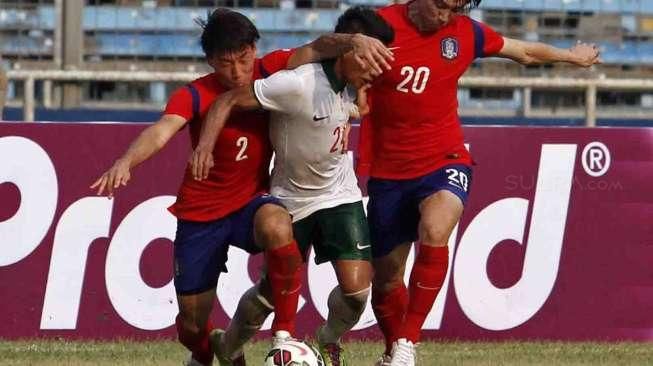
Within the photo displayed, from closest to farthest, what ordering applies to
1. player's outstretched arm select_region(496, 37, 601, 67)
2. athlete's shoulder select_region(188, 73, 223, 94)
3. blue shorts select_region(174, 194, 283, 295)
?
1. athlete's shoulder select_region(188, 73, 223, 94)
2. blue shorts select_region(174, 194, 283, 295)
3. player's outstretched arm select_region(496, 37, 601, 67)

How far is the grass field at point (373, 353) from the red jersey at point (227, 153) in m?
1.44

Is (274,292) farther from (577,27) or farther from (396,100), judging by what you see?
(577,27)

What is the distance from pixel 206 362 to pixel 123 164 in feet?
5.69

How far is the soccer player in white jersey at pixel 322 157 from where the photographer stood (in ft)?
30.1

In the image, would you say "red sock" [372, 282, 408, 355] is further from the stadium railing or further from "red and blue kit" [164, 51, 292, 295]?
the stadium railing

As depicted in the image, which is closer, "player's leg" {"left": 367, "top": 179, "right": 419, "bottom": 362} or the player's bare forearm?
the player's bare forearm

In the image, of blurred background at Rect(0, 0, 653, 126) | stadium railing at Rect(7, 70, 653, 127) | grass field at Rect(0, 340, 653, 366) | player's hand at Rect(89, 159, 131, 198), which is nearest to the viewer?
player's hand at Rect(89, 159, 131, 198)

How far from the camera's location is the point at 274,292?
9430 mm

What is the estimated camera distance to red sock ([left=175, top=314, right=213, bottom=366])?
9.99 meters

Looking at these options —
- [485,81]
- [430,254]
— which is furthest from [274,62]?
[485,81]

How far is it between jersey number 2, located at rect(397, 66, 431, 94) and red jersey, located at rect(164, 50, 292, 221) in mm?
766

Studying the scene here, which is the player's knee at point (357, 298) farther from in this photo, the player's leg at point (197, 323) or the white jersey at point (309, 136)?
the player's leg at point (197, 323)

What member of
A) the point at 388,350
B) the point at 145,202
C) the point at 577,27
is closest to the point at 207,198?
the point at 388,350

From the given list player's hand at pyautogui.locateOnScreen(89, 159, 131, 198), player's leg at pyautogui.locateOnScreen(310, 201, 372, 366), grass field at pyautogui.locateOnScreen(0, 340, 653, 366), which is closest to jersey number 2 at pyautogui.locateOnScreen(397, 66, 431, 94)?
player's leg at pyautogui.locateOnScreen(310, 201, 372, 366)
